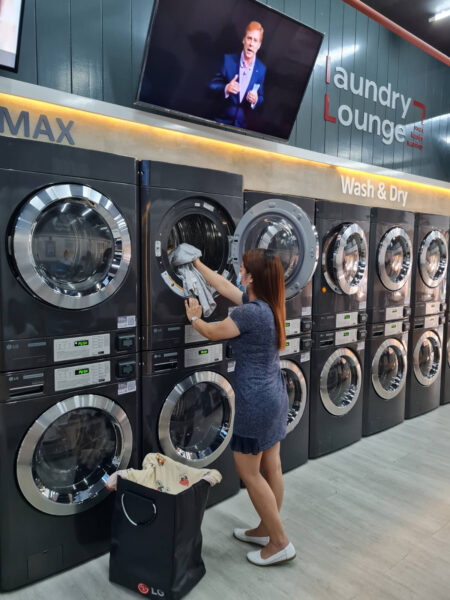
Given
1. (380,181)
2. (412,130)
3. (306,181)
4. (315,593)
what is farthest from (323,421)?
(412,130)

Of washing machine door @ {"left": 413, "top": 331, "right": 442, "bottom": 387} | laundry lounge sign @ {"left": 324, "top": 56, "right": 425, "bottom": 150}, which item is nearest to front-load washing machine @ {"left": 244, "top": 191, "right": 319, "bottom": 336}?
laundry lounge sign @ {"left": 324, "top": 56, "right": 425, "bottom": 150}

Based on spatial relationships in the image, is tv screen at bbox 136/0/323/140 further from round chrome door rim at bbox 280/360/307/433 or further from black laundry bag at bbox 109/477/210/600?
black laundry bag at bbox 109/477/210/600

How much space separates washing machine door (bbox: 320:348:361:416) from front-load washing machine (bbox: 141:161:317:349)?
1049 mm

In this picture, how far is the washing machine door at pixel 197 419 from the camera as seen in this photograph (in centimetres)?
253

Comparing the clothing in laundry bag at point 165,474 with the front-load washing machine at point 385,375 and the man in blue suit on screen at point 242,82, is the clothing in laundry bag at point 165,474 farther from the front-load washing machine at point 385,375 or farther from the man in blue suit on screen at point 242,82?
the man in blue suit on screen at point 242,82

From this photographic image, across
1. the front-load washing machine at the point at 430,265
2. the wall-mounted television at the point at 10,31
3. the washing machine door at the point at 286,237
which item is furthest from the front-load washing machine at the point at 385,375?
the wall-mounted television at the point at 10,31

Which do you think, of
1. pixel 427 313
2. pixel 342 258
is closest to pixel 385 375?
pixel 427 313

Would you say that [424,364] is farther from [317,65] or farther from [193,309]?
[193,309]

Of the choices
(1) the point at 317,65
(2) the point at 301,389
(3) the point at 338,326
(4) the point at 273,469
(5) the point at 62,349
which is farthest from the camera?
(1) the point at 317,65

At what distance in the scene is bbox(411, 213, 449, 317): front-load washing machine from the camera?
169 inches

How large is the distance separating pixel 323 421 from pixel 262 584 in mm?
1529

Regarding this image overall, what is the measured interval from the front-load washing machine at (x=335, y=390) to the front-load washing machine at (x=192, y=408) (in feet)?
2.95

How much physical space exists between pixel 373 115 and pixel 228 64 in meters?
2.18

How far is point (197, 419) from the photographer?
2742 millimetres
